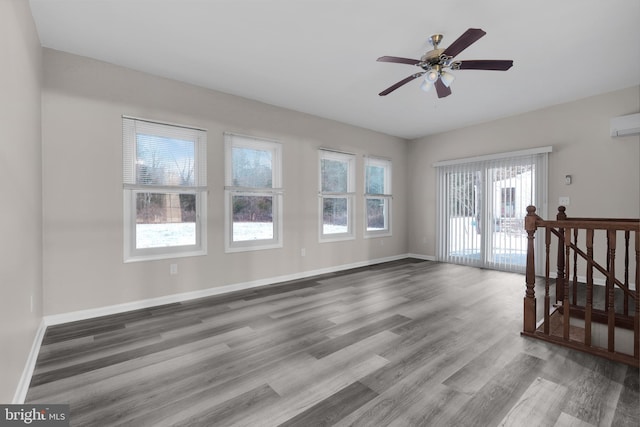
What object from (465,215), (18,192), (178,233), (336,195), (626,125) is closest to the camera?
(18,192)

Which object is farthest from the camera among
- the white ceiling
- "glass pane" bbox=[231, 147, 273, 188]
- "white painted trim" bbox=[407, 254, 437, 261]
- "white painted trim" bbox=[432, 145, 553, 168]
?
"white painted trim" bbox=[407, 254, 437, 261]

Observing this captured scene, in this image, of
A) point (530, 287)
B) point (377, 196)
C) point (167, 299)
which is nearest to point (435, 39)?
point (530, 287)

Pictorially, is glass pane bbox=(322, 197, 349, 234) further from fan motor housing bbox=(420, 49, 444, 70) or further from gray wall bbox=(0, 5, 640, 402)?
fan motor housing bbox=(420, 49, 444, 70)

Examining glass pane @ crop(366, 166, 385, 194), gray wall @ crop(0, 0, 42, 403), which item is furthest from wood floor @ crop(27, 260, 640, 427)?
glass pane @ crop(366, 166, 385, 194)

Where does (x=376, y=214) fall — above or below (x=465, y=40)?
below

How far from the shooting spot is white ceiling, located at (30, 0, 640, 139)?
235cm

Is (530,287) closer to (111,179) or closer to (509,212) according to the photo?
(509,212)

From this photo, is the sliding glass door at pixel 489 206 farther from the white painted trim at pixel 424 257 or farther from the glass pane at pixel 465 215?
the white painted trim at pixel 424 257

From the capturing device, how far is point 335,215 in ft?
17.5

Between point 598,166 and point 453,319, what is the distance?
347 centimetres

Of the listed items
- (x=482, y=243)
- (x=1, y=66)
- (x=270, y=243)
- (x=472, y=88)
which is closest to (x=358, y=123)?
(x=472, y=88)

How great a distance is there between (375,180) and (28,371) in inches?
216

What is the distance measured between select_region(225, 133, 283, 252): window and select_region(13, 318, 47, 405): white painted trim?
195cm

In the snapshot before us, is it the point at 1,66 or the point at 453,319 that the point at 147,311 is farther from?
the point at 453,319
